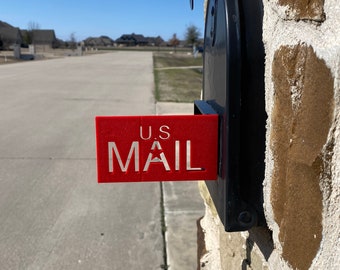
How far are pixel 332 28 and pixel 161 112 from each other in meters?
7.84

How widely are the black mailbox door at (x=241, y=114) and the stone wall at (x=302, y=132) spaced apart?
0.03 m

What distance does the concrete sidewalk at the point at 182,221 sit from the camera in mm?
2910

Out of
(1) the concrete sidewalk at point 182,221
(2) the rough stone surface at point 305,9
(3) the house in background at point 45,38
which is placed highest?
(3) the house in background at point 45,38

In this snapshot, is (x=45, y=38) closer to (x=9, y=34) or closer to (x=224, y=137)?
(x=9, y=34)

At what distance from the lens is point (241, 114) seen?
103cm

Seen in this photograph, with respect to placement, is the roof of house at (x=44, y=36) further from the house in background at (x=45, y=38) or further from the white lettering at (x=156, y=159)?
the white lettering at (x=156, y=159)

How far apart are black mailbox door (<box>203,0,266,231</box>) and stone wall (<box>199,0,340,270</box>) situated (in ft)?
0.11

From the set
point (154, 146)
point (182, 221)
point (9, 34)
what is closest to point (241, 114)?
point (154, 146)

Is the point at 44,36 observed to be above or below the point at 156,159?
above

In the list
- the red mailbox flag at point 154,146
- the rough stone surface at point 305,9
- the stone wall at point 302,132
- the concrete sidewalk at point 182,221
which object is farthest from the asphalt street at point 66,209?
the rough stone surface at point 305,9

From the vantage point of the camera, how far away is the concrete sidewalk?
9.55 ft

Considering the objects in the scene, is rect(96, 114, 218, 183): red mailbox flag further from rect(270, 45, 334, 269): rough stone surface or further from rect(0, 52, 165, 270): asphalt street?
rect(0, 52, 165, 270): asphalt street

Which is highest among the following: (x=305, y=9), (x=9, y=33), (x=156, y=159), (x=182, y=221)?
(x=9, y=33)

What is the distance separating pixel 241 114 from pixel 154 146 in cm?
24
